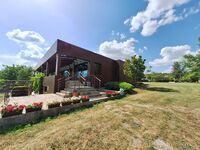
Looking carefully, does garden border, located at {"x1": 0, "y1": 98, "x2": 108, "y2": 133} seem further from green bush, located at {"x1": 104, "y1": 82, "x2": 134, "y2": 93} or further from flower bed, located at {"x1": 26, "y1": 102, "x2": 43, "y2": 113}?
green bush, located at {"x1": 104, "y1": 82, "x2": 134, "y2": 93}

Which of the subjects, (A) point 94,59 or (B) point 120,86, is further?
(A) point 94,59

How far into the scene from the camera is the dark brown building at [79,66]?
35.8 feet

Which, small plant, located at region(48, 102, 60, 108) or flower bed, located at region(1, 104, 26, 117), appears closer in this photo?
flower bed, located at region(1, 104, 26, 117)

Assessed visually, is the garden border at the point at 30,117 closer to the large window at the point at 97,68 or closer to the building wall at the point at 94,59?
the building wall at the point at 94,59

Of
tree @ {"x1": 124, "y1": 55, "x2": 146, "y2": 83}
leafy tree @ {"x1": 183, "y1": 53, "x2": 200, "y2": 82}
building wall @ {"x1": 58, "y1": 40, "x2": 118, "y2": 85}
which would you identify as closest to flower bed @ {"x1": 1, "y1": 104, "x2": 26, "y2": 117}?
building wall @ {"x1": 58, "y1": 40, "x2": 118, "y2": 85}

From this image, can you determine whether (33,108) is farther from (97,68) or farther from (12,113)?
(97,68)

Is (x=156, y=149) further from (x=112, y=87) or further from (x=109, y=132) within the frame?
(x=112, y=87)

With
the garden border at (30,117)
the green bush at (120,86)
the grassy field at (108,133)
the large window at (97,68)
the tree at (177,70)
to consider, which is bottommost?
the grassy field at (108,133)

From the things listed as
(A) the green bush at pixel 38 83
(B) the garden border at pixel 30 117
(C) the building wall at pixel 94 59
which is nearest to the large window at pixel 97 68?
(C) the building wall at pixel 94 59

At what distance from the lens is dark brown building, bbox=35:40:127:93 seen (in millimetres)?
10906

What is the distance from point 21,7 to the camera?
830 centimetres

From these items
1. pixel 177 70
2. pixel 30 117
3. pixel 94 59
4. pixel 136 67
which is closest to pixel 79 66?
pixel 94 59

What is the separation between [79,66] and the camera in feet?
55.8

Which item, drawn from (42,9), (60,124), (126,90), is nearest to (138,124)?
(60,124)
